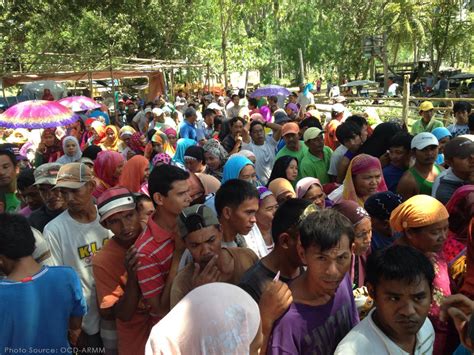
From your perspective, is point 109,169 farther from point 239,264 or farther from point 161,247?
point 239,264

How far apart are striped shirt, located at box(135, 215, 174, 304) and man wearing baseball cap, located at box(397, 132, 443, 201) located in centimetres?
243

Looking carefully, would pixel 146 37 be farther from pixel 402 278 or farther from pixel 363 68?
pixel 402 278

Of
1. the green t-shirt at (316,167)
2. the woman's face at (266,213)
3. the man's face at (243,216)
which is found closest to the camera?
the man's face at (243,216)

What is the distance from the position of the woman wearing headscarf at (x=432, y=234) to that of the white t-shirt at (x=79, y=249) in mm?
1969

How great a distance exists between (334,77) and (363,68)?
655 cm

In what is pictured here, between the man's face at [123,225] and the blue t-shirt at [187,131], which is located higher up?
the blue t-shirt at [187,131]

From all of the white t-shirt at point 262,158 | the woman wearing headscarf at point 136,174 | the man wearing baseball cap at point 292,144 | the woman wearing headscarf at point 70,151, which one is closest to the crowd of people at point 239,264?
the woman wearing headscarf at point 136,174

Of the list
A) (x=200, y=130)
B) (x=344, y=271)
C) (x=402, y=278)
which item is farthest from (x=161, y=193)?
(x=200, y=130)

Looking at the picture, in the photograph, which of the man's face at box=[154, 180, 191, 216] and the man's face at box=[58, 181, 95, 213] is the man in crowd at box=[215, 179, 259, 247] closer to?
the man's face at box=[154, 180, 191, 216]

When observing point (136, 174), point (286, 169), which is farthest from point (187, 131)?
point (286, 169)

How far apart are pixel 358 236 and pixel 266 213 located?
82 centimetres

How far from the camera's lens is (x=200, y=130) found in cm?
→ 958

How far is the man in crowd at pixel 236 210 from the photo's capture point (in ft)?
9.39

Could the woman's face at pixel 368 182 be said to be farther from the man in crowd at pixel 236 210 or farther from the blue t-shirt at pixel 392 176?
the man in crowd at pixel 236 210
